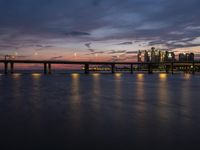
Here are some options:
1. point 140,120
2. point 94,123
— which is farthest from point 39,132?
point 140,120

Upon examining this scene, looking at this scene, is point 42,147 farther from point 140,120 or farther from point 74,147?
point 140,120

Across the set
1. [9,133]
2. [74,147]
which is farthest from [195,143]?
[9,133]

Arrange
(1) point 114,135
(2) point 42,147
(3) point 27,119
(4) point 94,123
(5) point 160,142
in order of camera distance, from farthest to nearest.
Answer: (3) point 27,119, (4) point 94,123, (1) point 114,135, (5) point 160,142, (2) point 42,147

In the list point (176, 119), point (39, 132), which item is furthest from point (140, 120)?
point (39, 132)

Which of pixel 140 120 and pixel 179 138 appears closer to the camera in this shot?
pixel 179 138

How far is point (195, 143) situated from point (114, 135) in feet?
9.47

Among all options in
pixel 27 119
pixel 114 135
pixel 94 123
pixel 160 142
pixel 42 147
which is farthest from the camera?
pixel 27 119

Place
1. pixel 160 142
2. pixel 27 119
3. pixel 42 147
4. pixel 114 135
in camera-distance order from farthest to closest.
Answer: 1. pixel 27 119
2. pixel 114 135
3. pixel 160 142
4. pixel 42 147

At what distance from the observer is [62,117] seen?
13.7m

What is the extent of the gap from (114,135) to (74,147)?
2.01 meters

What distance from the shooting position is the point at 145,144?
8.66m

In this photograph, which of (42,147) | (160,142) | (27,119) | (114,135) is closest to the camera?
(42,147)

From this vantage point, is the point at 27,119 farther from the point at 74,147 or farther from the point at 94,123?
the point at 74,147

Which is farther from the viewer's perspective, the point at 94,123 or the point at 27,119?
the point at 27,119
